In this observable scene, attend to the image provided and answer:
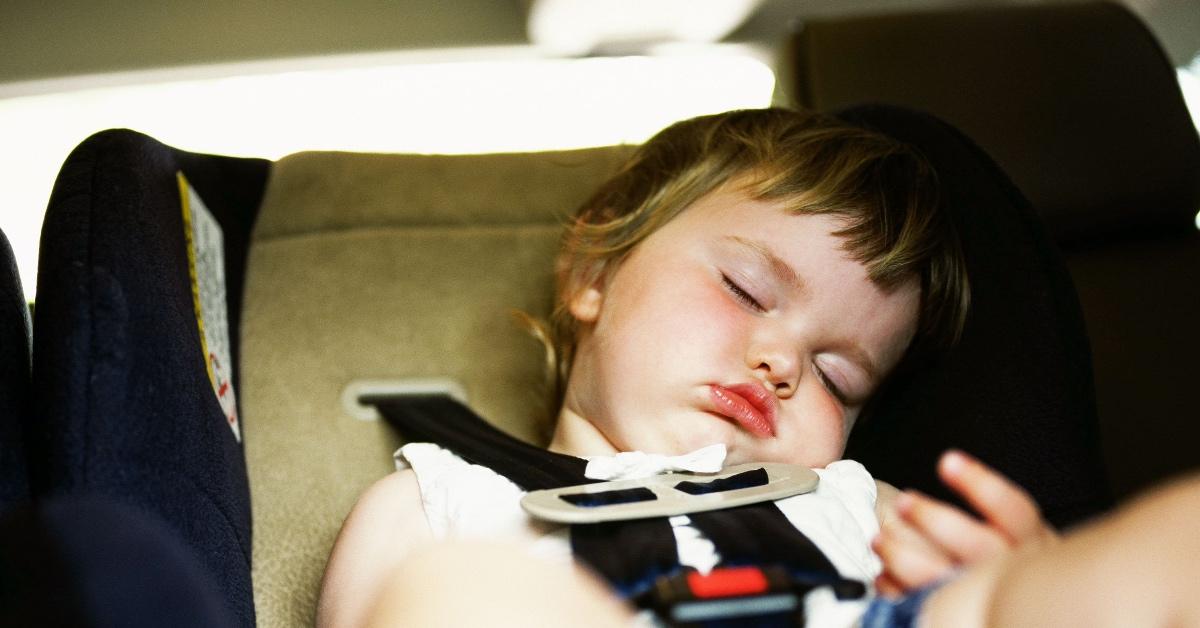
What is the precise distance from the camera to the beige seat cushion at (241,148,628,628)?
0.99 meters

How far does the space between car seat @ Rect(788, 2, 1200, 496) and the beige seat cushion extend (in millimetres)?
430

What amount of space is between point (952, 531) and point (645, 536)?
20 cm

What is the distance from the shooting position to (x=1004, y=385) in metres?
0.86

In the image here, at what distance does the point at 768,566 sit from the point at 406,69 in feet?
4.16

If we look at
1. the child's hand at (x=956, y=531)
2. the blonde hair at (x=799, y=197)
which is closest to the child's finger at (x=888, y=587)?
the child's hand at (x=956, y=531)

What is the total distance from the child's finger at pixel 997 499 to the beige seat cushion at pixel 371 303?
0.58 m

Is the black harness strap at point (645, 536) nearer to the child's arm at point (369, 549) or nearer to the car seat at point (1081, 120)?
the child's arm at point (369, 549)

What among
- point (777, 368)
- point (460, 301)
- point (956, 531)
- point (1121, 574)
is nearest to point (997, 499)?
point (956, 531)

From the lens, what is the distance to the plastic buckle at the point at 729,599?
581mm

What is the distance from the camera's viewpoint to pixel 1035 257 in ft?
2.99

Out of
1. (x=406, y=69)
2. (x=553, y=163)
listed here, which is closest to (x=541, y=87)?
(x=406, y=69)

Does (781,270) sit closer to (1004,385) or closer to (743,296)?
(743,296)

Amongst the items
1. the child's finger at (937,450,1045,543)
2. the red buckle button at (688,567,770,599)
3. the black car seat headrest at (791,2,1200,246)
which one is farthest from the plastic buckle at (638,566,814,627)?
the black car seat headrest at (791,2,1200,246)

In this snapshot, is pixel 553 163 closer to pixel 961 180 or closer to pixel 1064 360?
pixel 961 180
